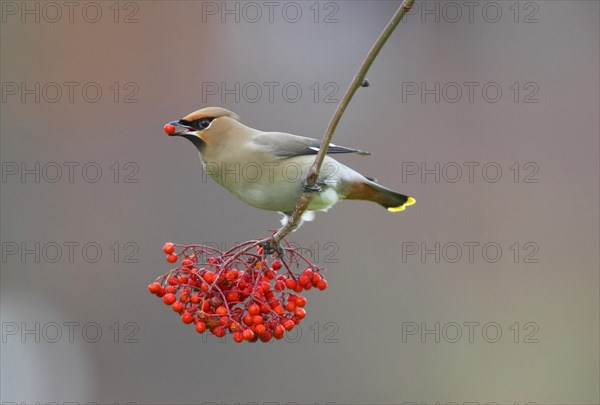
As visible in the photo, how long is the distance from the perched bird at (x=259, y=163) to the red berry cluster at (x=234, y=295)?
1.23 feet

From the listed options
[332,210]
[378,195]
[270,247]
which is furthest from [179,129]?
[332,210]

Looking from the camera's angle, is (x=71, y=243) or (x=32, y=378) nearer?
(x=71, y=243)

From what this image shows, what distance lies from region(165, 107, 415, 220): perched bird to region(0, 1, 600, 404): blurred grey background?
5.87 ft

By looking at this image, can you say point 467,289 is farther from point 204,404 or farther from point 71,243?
point 71,243

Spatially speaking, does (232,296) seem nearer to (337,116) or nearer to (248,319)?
(248,319)

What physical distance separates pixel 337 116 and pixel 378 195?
3.56 feet

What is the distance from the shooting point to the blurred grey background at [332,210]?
454 centimetres

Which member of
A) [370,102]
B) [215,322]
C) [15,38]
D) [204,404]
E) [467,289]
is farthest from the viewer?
[15,38]

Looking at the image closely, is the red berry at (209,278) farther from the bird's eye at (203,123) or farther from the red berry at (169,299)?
the bird's eye at (203,123)

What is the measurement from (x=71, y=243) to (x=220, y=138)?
2.51 metres

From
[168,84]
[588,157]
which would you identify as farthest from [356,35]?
[588,157]

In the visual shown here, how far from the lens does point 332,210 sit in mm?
4660

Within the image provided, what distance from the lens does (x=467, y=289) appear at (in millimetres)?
4617

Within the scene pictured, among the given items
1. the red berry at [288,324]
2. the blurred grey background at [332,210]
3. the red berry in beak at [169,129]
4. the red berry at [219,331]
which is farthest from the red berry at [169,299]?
the blurred grey background at [332,210]
